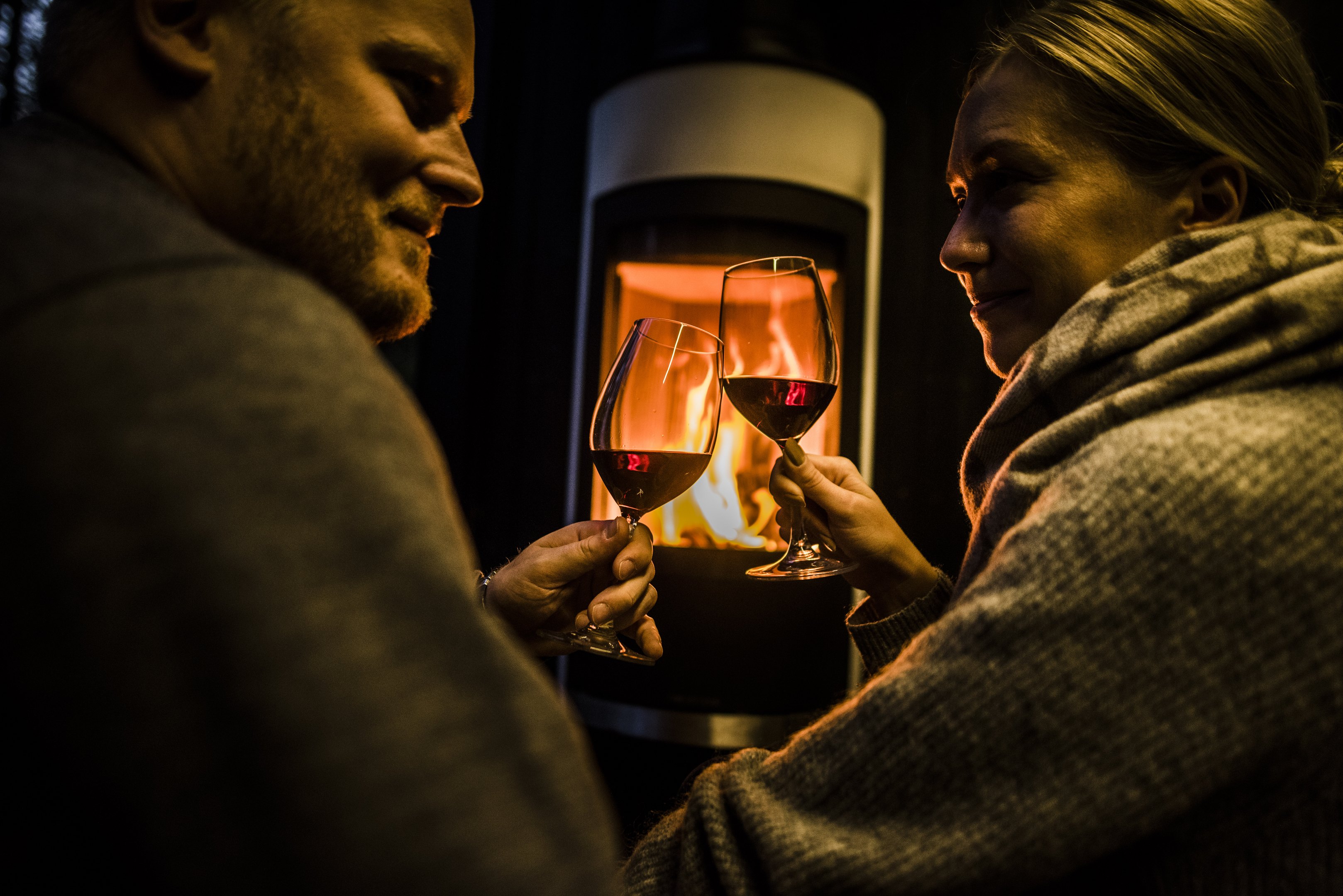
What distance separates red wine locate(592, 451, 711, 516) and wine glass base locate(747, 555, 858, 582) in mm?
154

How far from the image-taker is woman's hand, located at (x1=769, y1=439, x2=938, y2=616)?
1.11 meters

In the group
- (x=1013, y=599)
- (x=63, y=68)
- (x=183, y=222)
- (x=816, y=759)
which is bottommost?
(x=816, y=759)

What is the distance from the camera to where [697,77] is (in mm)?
2064

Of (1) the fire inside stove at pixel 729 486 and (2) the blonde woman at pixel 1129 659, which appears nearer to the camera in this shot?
(2) the blonde woman at pixel 1129 659

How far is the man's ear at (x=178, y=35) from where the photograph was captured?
70 centimetres

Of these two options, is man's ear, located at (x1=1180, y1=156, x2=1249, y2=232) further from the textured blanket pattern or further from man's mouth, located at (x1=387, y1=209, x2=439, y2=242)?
man's mouth, located at (x1=387, y1=209, x2=439, y2=242)

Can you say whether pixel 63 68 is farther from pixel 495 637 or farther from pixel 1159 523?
pixel 1159 523

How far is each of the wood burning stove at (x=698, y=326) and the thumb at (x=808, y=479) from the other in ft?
2.84

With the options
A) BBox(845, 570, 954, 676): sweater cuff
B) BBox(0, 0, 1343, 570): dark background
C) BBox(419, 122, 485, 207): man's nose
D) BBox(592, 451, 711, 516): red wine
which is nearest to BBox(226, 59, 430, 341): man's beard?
BBox(419, 122, 485, 207): man's nose

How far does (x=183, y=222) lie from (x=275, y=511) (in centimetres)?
24

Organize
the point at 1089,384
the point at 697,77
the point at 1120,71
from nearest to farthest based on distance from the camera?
the point at 1089,384, the point at 1120,71, the point at 697,77

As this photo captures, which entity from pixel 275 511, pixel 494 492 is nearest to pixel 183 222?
pixel 275 511

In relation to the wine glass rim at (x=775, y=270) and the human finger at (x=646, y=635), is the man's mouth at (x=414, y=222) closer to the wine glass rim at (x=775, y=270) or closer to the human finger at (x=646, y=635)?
the wine glass rim at (x=775, y=270)

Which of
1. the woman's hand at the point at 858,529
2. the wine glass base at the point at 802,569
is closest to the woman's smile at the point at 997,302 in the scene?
the woman's hand at the point at 858,529
